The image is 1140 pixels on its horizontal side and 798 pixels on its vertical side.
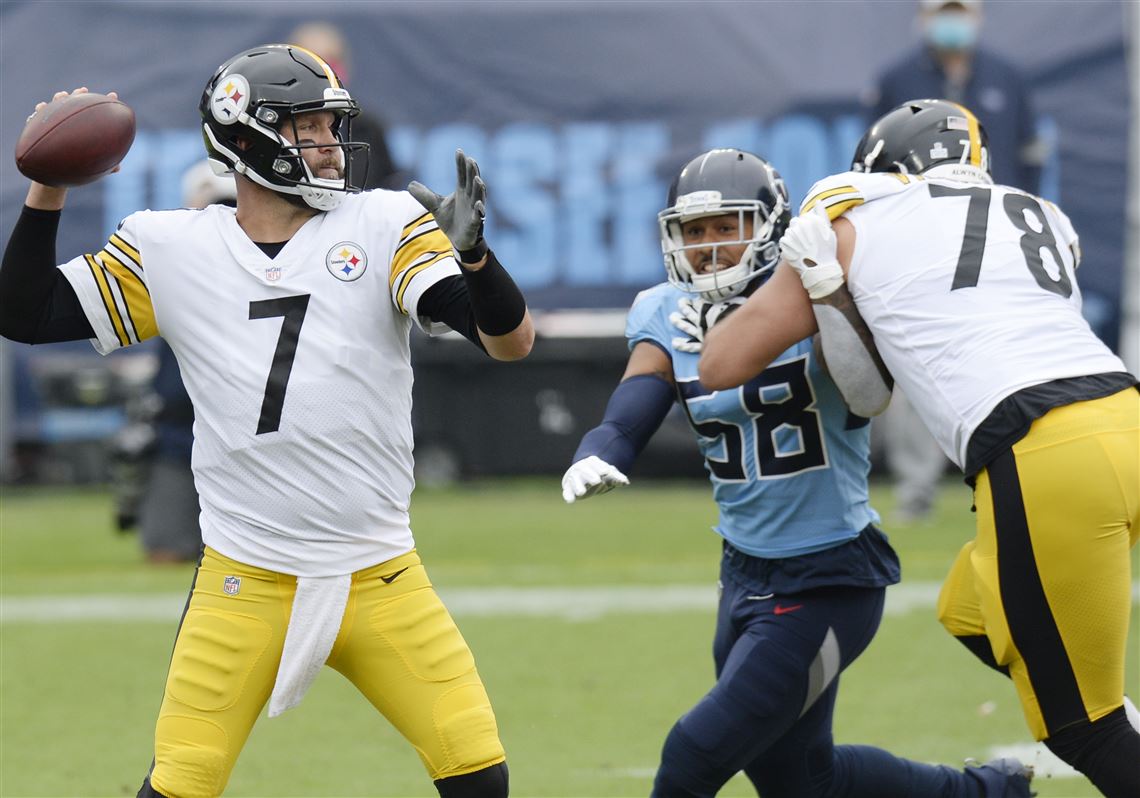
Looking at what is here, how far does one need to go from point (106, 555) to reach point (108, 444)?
2.41m

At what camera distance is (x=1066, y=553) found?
3.14 m

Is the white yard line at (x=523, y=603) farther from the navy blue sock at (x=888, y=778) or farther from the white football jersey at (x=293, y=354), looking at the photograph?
the white football jersey at (x=293, y=354)

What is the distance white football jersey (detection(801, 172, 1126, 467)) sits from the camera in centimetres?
325

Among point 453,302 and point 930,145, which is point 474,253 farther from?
point 930,145

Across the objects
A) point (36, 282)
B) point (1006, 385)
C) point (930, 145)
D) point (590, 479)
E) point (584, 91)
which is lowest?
point (590, 479)

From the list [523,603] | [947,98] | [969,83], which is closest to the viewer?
[523,603]

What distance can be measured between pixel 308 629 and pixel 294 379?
50cm

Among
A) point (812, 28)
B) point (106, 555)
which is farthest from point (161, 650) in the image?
point (812, 28)

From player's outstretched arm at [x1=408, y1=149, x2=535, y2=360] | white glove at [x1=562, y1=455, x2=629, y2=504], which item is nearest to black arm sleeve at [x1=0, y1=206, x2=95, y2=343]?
player's outstretched arm at [x1=408, y1=149, x2=535, y2=360]

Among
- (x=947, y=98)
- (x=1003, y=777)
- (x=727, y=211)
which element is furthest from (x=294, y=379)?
(x=947, y=98)

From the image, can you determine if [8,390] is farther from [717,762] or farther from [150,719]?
[717,762]

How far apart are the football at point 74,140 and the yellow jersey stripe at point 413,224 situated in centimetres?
65

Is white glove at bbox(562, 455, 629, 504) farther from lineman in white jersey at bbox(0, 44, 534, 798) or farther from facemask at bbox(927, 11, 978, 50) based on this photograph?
facemask at bbox(927, 11, 978, 50)

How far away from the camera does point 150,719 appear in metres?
5.45
